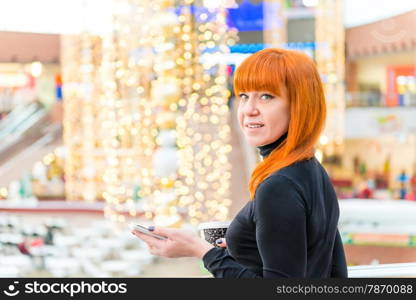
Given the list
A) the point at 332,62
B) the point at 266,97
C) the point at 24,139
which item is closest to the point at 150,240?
the point at 266,97

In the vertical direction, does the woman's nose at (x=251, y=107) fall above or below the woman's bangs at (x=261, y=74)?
below

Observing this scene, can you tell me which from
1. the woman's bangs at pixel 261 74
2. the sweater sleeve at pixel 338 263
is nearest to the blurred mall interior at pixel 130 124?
the sweater sleeve at pixel 338 263

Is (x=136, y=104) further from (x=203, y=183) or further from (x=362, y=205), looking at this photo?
(x=362, y=205)

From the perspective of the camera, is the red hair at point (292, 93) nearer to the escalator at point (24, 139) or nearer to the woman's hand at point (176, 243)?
the woman's hand at point (176, 243)

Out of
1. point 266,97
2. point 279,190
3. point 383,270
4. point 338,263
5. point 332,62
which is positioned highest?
point 332,62

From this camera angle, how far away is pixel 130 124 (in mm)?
4973

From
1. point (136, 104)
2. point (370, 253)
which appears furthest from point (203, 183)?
point (370, 253)

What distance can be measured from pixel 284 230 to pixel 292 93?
0.55 ft

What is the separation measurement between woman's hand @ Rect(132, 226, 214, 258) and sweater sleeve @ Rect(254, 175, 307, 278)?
10 cm

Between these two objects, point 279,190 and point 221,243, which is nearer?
point 279,190

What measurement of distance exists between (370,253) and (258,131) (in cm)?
192

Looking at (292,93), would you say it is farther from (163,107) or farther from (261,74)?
(163,107)

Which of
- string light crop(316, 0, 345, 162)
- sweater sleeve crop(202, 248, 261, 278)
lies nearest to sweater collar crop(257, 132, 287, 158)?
sweater sleeve crop(202, 248, 261, 278)

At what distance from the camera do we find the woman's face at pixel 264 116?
0.79m
